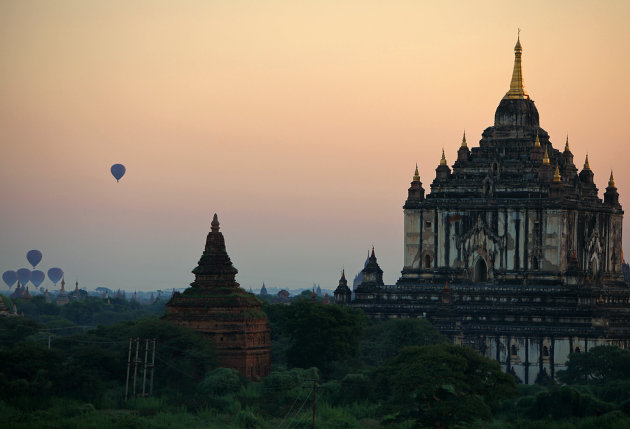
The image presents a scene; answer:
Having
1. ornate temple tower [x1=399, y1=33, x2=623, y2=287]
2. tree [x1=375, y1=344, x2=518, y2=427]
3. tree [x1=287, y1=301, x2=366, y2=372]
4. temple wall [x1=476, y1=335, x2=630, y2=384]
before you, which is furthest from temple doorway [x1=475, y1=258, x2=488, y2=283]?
tree [x1=375, y1=344, x2=518, y2=427]

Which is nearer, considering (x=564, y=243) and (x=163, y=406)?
(x=163, y=406)

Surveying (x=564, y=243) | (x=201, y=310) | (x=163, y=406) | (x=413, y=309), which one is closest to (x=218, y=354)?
(x=201, y=310)

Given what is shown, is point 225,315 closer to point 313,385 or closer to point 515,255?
point 313,385

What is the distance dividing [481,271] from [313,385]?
3226 cm

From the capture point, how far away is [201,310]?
331 feet

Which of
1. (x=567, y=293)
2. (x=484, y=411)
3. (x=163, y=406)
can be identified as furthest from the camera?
(x=567, y=293)

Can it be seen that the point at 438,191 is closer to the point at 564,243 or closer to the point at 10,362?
the point at 564,243

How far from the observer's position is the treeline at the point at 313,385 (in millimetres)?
83250

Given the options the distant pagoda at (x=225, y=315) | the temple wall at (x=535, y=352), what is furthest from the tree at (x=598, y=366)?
the distant pagoda at (x=225, y=315)

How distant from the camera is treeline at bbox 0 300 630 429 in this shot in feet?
273

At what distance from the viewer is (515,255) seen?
116 m

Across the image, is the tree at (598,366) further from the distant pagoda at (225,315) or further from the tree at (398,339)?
the distant pagoda at (225,315)

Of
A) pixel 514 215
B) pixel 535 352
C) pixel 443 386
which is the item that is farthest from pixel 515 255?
pixel 443 386

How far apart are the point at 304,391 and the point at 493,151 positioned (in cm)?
3374
